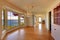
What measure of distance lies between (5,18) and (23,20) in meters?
6.53

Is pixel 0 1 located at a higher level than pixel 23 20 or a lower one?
higher

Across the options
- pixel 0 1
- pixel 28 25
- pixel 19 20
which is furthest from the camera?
pixel 28 25

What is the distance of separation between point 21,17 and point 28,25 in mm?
2061

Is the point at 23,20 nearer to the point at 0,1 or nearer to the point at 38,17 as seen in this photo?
the point at 0,1

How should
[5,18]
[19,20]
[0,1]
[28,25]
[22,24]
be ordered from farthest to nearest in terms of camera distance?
1. [28,25]
2. [22,24]
3. [19,20]
4. [5,18]
5. [0,1]

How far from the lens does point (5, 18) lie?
8102 millimetres

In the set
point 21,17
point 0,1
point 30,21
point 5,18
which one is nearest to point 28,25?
point 30,21

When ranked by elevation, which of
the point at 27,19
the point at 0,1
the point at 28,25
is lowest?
the point at 28,25

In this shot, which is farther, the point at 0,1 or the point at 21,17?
the point at 21,17

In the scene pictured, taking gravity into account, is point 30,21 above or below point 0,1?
below

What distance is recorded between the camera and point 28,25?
15148mm

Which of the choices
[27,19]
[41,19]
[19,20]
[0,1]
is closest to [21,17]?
[19,20]

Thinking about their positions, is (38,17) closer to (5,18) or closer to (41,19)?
(41,19)

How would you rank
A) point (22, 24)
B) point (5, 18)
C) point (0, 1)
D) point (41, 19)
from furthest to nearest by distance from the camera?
1. point (41, 19)
2. point (22, 24)
3. point (5, 18)
4. point (0, 1)
